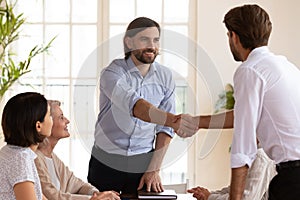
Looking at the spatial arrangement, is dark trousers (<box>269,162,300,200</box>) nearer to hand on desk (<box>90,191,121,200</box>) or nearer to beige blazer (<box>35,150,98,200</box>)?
hand on desk (<box>90,191,121,200</box>)

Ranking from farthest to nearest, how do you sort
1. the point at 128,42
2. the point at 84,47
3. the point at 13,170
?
the point at 84,47 < the point at 128,42 < the point at 13,170

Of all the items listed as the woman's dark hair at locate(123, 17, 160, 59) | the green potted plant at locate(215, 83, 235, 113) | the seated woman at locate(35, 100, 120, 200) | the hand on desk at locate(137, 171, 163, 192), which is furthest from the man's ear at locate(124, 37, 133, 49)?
the green potted plant at locate(215, 83, 235, 113)

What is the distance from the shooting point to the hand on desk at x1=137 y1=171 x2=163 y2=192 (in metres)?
3.49

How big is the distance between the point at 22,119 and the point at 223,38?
374cm

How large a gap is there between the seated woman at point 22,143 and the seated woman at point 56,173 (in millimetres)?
433

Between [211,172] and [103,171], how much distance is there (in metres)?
2.67

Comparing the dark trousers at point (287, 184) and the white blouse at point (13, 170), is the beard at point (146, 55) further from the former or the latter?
the dark trousers at point (287, 184)

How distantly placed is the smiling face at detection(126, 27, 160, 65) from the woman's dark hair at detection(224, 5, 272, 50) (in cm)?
111

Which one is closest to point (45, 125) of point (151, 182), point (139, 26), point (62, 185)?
point (62, 185)

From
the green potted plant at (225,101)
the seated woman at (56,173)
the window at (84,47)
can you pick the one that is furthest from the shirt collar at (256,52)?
the window at (84,47)

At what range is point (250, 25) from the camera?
2.53m

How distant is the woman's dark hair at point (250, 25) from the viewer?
8.31 ft

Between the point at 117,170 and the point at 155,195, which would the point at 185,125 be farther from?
the point at 155,195

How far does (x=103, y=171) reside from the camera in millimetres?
3689
